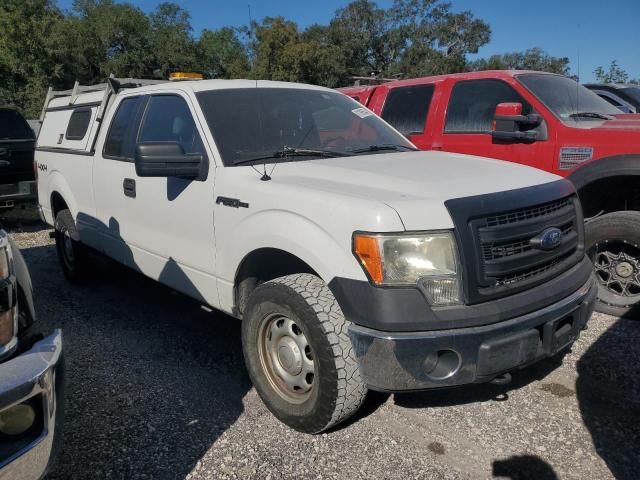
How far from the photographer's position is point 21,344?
2.03 meters

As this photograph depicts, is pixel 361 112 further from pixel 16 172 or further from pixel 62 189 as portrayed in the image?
pixel 16 172

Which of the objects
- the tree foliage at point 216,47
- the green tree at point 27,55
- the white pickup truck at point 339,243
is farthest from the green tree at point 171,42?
the white pickup truck at point 339,243

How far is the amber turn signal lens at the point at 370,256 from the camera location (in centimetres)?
244

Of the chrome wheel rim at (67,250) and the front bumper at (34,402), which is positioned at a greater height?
the front bumper at (34,402)

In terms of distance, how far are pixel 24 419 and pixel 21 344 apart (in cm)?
30


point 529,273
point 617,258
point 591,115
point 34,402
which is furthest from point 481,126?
point 34,402

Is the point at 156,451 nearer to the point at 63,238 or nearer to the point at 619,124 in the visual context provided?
the point at 63,238

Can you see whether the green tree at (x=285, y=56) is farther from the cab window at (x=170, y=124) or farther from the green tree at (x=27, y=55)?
the cab window at (x=170, y=124)

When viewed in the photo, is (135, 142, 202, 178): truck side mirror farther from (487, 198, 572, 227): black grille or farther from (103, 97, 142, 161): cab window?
(487, 198, 572, 227): black grille

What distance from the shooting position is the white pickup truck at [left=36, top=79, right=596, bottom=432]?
2.46 metres

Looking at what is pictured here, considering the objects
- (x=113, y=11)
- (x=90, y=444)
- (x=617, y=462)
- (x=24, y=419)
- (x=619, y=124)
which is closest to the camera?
(x=24, y=419)

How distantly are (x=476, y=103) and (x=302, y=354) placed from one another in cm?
357

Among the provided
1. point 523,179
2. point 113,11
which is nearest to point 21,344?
point 523,179

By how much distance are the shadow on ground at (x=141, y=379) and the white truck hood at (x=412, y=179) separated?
4.63 feet
